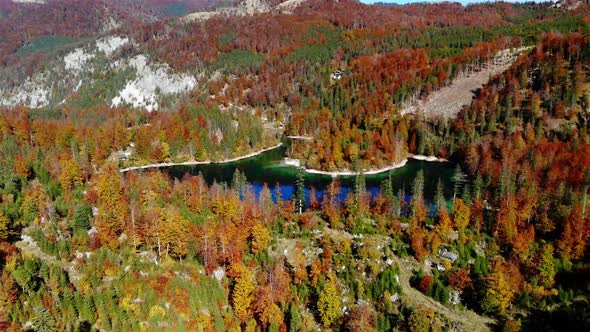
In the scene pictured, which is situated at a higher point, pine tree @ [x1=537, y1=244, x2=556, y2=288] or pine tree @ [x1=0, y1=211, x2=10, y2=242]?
pine tree @ [x1=0, y1=211, x2=10, y2=242]

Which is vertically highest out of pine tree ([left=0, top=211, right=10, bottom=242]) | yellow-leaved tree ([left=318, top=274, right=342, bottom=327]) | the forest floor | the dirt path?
the forest floor

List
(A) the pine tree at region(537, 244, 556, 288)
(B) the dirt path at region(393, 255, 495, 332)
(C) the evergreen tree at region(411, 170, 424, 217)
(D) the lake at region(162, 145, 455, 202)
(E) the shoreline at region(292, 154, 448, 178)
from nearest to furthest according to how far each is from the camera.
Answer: (B) the dirt path at region(393, 255, 495, 332) → (A) the pine tree at region(537, 244, 556, 288) → (C) the evergreen tree at region(411, 170, 424, 217) → (D) the lake at region(162, 145, 455, 202) → (E) the shoreline at region(292, 154, 448, 178)

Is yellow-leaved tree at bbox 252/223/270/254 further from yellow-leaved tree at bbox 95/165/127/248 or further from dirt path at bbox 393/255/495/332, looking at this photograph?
yellow-leaved tree at bbox 95/165/127/248

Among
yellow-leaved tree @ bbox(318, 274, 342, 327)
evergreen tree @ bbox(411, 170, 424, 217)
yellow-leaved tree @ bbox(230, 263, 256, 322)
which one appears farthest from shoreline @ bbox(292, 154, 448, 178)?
yellow-leaved tree @ bbox(318, 274, 342, 327)

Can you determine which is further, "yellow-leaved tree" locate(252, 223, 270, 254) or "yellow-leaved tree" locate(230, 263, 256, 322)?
"yellow-leaved tree" locate(252, 223, 270, 254)

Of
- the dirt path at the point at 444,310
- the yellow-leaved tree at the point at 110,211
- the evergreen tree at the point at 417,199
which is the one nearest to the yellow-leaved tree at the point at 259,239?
the dirt path at the point at 444,310

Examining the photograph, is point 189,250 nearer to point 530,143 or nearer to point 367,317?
point 367,317

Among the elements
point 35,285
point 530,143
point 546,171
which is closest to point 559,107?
point 530,143
